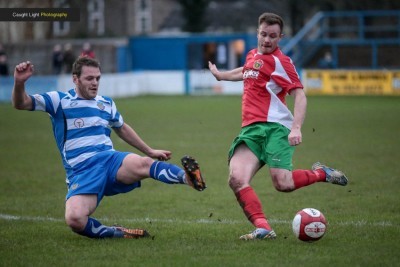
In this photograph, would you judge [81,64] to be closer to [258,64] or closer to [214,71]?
[214,71]

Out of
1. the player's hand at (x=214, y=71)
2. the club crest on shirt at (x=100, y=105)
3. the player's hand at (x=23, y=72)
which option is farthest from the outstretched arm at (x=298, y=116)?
the player's hand at (x=23, y=72)

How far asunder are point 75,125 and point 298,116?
6.45 feet

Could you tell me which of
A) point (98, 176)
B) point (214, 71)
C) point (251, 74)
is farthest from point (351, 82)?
point (98, 176)

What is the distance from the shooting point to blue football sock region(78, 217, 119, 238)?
24.6 feet

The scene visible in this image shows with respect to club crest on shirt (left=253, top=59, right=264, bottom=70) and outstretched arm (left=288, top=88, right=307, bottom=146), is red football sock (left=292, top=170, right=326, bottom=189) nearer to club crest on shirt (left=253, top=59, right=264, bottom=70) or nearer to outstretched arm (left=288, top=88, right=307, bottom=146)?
outstretched arm (left=288, top=88, right=307, bottom=146)

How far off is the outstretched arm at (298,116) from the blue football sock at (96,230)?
183 cm

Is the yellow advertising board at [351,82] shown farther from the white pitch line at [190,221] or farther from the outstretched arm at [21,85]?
the outstretched arm at [21,85]

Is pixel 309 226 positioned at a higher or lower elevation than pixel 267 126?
lower

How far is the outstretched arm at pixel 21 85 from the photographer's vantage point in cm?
705

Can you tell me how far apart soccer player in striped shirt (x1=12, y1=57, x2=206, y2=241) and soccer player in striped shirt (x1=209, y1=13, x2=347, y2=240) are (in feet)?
2.34

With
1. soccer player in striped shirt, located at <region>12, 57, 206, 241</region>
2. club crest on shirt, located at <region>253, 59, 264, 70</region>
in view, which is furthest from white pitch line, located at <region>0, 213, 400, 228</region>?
club crest on shirt, located at <region>253, 59, 264, 70</region>

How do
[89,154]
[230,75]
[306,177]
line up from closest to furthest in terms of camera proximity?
[89,154] → [306,177] → [230,75]

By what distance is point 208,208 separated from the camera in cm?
974

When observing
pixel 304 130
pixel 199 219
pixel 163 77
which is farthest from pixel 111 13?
pixel 199 219
